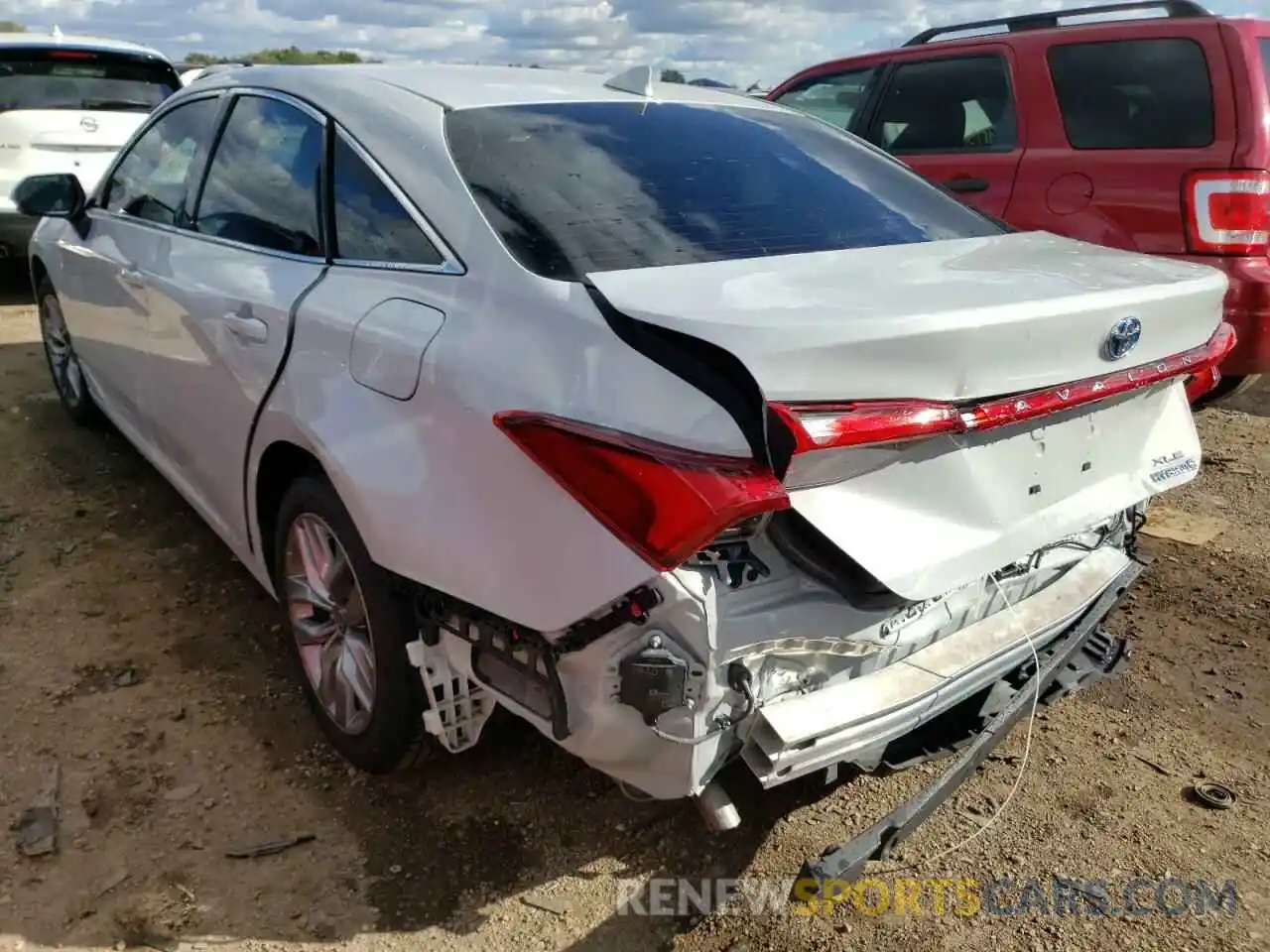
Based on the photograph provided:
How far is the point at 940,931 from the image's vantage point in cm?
224

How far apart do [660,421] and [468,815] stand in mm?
1318

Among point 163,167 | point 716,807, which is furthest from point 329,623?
point 163,167

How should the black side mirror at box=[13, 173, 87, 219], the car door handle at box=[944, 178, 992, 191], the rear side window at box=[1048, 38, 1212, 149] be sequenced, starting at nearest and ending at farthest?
1. the black side mirror at box=[13, 173, 87, 219]
2. the rear side window at box=[1048, 38, 1212, 149]
3. the car door handle at box=[944, 178, 992, 191]

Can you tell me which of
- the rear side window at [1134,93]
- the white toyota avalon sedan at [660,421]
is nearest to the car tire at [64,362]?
the white toyota avalon sedan at [660,421]

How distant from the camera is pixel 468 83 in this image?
2.70 metres

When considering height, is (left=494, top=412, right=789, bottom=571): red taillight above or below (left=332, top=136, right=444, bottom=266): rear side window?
below

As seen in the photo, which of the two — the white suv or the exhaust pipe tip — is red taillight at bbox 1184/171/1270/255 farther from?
the white suv

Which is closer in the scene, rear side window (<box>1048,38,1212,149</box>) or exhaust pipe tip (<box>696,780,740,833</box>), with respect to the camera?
exhaust pipe tip (<box>696,780,740,833</box>)

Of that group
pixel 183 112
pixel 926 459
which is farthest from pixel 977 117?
pixel 926 459

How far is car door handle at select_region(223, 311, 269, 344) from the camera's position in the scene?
8.63 ft

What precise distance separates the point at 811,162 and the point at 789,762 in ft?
5.39

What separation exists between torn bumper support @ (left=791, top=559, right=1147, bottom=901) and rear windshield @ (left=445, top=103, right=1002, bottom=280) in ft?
3.24

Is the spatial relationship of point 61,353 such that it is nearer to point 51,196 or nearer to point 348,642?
point 51,196

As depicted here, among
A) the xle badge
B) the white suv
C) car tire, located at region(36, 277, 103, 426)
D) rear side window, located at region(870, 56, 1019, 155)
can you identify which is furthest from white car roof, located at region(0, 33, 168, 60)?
the xle badge
